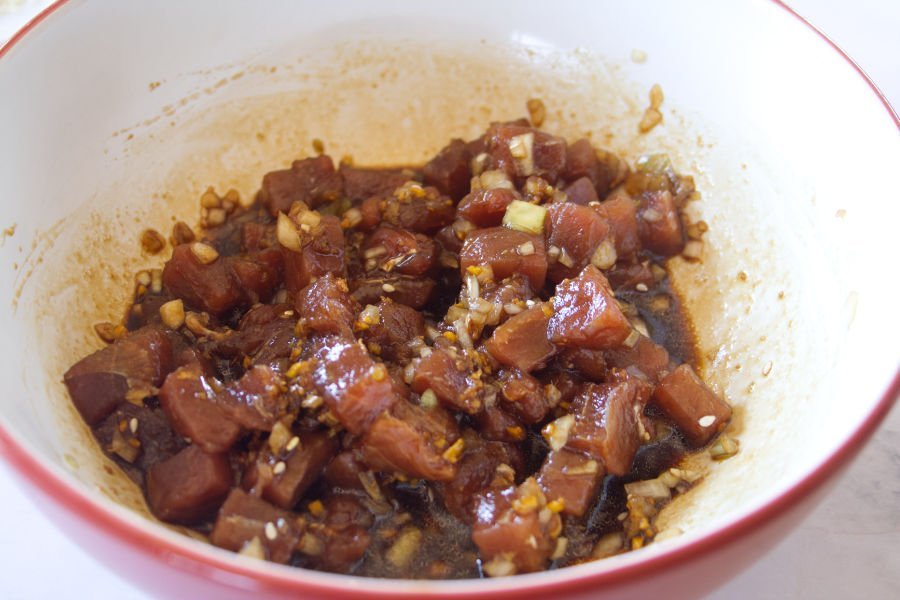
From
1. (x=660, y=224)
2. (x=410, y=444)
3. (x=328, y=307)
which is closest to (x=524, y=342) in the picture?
(x=410, y=444)

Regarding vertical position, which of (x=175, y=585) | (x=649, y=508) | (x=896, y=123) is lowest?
(x=649, y=508)

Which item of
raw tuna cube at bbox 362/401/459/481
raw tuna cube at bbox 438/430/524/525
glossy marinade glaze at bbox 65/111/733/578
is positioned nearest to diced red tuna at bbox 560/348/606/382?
glossy marinade glaze at bbox 65/111/733/578

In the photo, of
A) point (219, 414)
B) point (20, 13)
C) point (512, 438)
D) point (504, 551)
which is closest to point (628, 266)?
point (512, 438)

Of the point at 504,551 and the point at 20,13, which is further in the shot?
the point at 20,13

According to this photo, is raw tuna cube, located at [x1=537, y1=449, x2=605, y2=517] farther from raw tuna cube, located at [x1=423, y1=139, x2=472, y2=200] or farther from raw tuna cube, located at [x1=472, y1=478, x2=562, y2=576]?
raw tuna cube, located at [x1=423, y1=139, x2=472, y2=200]

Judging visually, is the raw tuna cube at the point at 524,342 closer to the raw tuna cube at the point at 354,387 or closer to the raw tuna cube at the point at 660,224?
the raw tuna cube at the point at 354,387

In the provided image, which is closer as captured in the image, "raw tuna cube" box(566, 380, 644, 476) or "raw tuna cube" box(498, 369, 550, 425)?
"raw tuna cube" box(566, 380, 644, 476)

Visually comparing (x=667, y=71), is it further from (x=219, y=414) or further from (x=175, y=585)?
(x=175, y=585)
